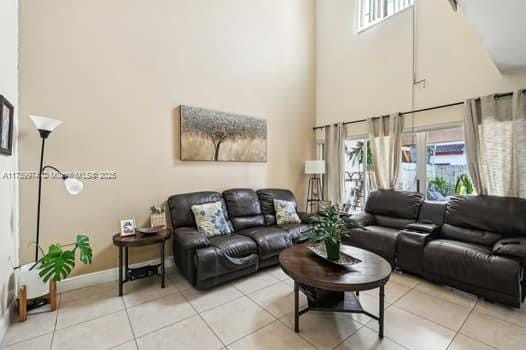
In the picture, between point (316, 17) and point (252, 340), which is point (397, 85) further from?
point (252, 340)

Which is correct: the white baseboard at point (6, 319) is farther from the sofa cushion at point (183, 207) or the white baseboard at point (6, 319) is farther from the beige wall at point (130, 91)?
the sofa cushion at point (183, 207)

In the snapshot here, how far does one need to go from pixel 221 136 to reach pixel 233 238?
160cm

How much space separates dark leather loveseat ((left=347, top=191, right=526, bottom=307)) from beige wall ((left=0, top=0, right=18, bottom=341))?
12.1 feet

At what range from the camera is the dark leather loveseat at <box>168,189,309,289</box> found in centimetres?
262

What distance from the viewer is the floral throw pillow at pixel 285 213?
3.75 metres

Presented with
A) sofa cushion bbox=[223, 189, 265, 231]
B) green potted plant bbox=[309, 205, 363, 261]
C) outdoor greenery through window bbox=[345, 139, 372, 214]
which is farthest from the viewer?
outdoor greenery through window bbox=[345, 139, 372, 214]

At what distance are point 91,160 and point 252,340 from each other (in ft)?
8.34

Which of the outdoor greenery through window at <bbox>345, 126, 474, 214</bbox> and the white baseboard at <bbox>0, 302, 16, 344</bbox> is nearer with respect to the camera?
the white baseboard at <bbox>0, 302, 16, 344</bbox>

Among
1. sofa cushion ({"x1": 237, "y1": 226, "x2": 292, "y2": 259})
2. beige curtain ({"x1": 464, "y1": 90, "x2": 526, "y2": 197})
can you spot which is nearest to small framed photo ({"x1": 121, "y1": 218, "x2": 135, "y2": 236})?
sofa cushion ({"x1": 237, "y1": 226, "x2": 292, "y2": 259})

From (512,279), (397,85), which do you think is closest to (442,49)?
(397,85)

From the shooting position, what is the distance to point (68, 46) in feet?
8.71

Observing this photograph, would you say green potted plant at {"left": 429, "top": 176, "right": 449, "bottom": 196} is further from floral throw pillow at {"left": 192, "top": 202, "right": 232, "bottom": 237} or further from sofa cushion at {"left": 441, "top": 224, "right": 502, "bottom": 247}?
floral throw pillow at {"left": 192, "top": 202, "right": 232, "bottom": 237}

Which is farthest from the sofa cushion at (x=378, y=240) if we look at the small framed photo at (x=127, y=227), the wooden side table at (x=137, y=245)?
the small framed photo at (x=127, y=227)

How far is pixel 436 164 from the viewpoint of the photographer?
3672mm
